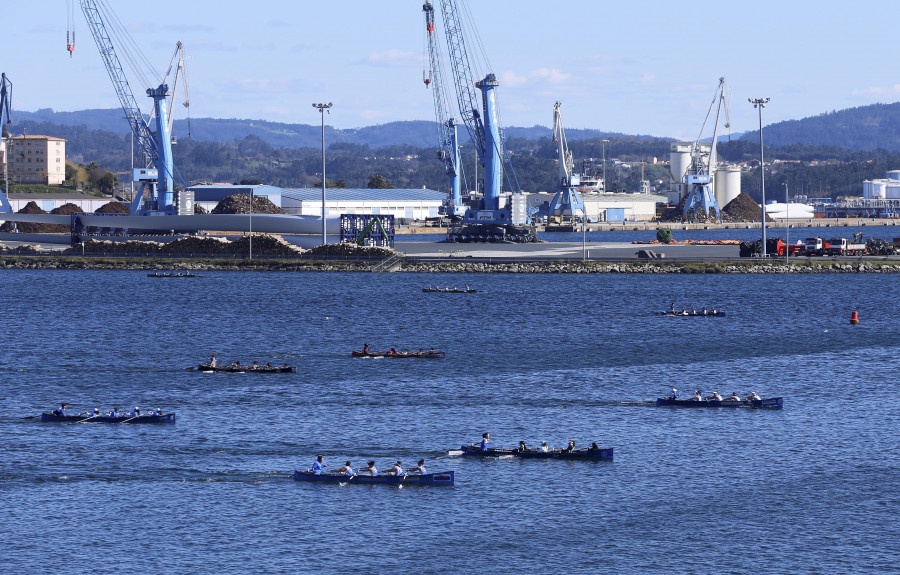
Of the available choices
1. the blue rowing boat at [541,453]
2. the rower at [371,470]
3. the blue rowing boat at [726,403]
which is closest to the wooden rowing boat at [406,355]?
the blue rowing boat at [726,403]

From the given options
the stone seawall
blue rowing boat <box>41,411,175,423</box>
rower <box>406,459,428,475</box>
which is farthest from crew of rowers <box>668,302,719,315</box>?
rower <box>406,459,428,475</box>

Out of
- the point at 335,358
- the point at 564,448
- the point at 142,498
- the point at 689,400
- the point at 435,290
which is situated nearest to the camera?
the point at 142,498

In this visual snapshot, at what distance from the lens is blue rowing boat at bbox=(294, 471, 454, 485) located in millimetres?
53000

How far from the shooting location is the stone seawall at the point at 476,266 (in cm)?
15388

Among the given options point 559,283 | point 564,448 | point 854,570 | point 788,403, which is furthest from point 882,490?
point 559,283

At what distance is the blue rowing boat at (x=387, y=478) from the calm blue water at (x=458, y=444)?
1.65 ft

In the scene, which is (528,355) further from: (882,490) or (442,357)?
(882,490)

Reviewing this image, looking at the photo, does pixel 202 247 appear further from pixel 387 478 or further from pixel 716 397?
pixel 387 478

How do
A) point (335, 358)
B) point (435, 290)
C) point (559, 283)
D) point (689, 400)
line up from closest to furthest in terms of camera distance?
point (689, 400) < point (335, 358) < point (435, 290) < point (559, 283)

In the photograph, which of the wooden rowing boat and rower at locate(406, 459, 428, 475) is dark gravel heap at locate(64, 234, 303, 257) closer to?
the wooden rowing boat

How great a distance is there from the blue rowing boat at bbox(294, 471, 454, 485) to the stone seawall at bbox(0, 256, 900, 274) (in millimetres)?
103767

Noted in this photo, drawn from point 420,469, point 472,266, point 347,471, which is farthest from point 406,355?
point 472,266

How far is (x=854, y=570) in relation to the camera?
42.7 m

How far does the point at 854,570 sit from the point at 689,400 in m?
27.8
